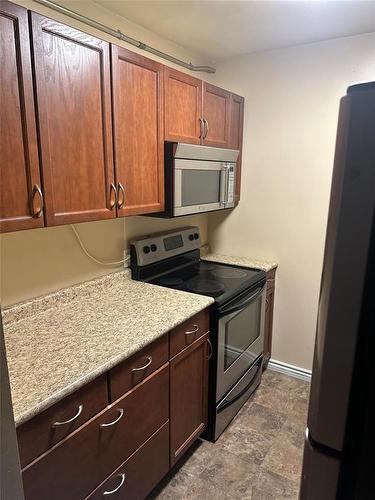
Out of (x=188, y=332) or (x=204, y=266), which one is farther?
(x=204, y=266)

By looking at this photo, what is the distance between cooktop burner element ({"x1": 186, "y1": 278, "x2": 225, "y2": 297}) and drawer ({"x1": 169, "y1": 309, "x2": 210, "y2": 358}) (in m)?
0.17

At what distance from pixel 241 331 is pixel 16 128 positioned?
1.70 metres

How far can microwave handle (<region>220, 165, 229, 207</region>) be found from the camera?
2.40 meters

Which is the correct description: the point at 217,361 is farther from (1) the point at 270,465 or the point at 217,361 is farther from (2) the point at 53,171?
(2) the point at 53,171

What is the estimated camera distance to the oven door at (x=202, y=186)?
2.01m

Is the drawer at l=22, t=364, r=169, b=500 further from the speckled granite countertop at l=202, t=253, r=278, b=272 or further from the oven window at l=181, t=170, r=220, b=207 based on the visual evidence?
the speckled granite countertop at l=202, t=253, r=278, b=272

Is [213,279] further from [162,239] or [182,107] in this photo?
[182,107]

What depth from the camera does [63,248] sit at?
1.79 m

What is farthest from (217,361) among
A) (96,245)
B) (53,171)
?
(53,171)

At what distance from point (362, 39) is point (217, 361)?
2215 millimetres

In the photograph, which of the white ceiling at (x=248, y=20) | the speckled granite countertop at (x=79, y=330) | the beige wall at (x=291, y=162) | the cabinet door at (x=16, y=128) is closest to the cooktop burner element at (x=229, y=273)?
the beige wall at (x=291, y=162)

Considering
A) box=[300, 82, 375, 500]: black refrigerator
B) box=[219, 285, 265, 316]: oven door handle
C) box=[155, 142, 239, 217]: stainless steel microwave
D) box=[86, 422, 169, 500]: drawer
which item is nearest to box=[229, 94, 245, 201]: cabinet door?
box=[155, 142, 239, 217]: stainless steel microwave

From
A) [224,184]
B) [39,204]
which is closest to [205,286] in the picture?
[224,184]

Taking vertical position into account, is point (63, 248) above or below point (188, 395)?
above
